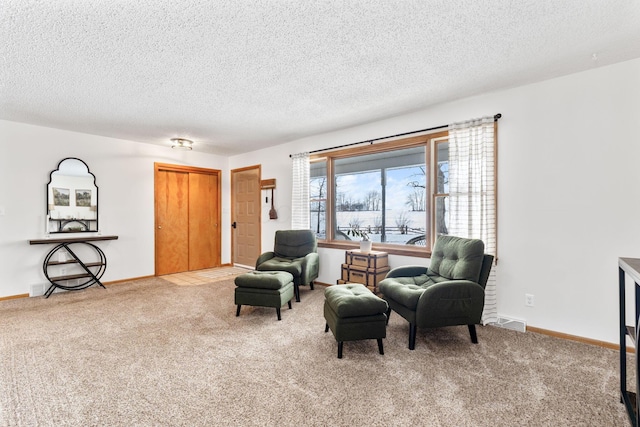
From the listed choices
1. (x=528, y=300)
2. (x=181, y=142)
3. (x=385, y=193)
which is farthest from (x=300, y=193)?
(x=528, y=300)

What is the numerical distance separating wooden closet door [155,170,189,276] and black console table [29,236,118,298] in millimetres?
921

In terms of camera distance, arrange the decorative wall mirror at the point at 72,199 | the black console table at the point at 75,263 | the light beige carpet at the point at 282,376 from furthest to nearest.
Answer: the decorative wall mirror at the point at 72,199, the black console table at the point at 75,263, the light beige carpet at the point at 282,376

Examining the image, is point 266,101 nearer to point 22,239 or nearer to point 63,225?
point 63,225

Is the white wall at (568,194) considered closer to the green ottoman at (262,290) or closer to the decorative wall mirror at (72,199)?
the green ottoman at (262,290)

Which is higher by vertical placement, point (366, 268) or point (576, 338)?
point (366, 268)

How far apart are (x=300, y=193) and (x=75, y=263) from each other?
3.57m

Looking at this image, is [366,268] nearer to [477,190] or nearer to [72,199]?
[477,190]

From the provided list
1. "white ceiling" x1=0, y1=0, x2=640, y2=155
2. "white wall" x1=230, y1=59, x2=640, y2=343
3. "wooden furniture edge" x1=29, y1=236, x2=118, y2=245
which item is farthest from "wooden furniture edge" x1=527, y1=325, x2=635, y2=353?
"wooden furniture edge" x1=29, y1=236, x2=118, y2=245

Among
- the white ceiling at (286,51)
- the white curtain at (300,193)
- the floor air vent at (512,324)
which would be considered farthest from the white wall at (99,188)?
the floor air vent at (512,324)

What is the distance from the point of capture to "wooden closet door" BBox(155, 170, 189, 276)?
562 centimetres

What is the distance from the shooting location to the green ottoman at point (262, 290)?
3238 millimetres

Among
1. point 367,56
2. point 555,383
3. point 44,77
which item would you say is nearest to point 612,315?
point 555,383

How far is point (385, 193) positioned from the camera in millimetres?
4258

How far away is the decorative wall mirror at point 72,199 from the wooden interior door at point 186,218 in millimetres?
986
